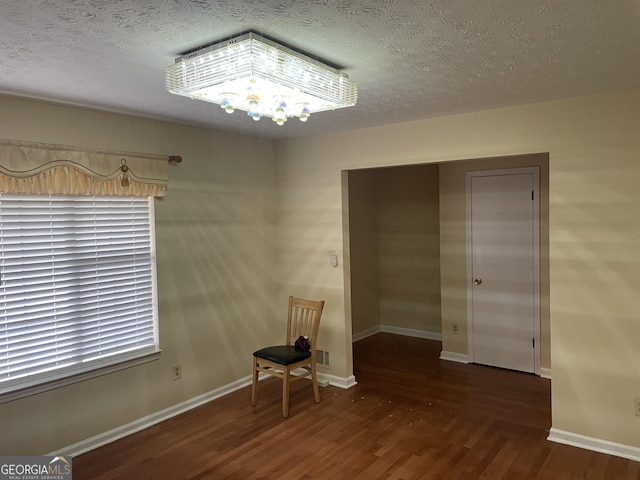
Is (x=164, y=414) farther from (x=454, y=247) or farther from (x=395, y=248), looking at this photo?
(x=395, y=248)

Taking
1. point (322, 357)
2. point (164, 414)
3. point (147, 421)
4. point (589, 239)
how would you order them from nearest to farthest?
point (589, 239) < point (147, 421) < point (164, 414) < point (322, 357)

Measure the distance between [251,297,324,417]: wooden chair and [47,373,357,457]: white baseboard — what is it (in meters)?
0.38

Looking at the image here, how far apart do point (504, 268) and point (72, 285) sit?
392 centimetres

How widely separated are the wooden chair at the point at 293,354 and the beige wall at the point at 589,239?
6.16ft

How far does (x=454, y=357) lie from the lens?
17.2ft

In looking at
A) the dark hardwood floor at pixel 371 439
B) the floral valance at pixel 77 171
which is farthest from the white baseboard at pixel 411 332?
the floral valance at pixel 77 171

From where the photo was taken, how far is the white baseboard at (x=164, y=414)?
3.35 m

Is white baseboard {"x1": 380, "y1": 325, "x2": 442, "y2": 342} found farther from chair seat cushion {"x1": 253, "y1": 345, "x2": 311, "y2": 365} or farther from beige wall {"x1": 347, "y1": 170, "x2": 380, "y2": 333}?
chair seat cushion {"x1": 253, "y1": 345, "x2": 311, "y2": 365}

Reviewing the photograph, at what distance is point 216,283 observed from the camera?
14.3 feet

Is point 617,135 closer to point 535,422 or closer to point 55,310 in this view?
point 535,422

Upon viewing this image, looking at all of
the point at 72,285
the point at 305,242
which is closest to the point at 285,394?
the point at 305,242

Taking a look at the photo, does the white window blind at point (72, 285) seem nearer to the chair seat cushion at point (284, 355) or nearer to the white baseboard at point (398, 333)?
the chair seat cushion at point (284, 355)

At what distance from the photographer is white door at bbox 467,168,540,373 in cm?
466

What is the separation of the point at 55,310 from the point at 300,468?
1.97 metres
